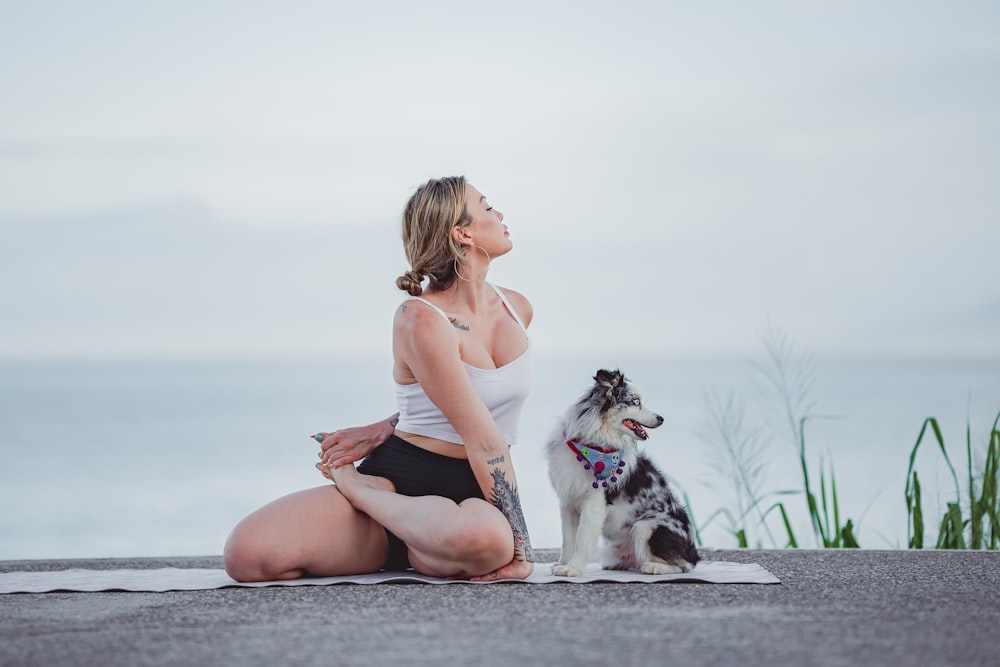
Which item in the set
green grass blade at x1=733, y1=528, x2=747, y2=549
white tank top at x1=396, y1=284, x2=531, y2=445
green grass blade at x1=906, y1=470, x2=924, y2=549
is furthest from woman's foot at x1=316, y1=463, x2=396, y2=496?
green grass blade at x1=906, y1=470, x2=924, y2=549

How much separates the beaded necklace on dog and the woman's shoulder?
65 cm

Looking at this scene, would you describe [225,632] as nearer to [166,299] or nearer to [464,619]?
[464,619]

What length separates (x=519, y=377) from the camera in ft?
11.7

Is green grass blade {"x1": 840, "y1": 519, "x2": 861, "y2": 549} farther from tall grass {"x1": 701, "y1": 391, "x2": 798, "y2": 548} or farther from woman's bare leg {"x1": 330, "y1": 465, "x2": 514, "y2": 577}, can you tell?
woman's bare leg {"x1": 330, "y1": 465, "x2": 514, "y2": 577}

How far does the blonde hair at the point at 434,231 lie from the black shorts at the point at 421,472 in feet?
1.70

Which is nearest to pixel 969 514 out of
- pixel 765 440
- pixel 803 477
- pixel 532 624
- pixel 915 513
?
pixel 915 513

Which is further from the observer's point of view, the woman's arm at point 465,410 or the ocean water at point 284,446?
the ocean water at point 284,446

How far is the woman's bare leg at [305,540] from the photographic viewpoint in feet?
11.0

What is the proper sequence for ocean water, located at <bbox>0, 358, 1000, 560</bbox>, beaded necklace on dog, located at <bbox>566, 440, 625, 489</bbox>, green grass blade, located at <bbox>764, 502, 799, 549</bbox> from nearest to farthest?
beaded necklace on dog, located at <bbox>566, 440, 625, 489</bbox> < green grass blade, located at <bbox>764, 502, 799, 549</bbox> < ocean water, located at <bbox>0, 358, 1000, 560</bbox>

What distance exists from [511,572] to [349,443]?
0.69 metres

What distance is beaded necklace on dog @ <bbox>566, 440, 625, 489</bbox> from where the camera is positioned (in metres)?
3.42

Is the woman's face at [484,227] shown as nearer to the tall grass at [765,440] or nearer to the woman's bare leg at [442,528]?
the woman's bare leg at [442,528]

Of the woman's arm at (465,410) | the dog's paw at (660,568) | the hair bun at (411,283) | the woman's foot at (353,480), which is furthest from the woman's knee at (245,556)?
the dog's paw at (660,568)

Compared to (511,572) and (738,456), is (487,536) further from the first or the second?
(738,456)
